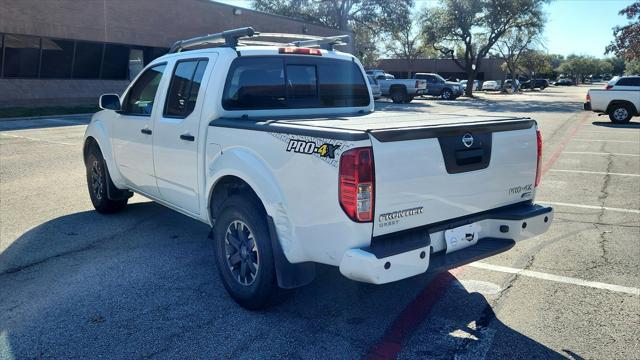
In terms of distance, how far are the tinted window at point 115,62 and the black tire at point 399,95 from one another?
16.6m

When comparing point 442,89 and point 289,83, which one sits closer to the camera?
point 289,83

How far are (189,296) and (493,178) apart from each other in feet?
8.21

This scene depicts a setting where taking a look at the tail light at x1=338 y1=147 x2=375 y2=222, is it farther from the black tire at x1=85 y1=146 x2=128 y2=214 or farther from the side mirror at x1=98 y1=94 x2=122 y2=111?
the black tire at x1=85 y1=146 x2=128 y2=214

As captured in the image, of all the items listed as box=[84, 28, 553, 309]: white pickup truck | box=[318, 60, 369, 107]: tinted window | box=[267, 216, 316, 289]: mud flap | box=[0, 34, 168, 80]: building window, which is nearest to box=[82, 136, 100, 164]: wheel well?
box=[84, 28, 553, 309]: white pickup truck

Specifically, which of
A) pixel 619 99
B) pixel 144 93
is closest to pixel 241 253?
pixel 144 93

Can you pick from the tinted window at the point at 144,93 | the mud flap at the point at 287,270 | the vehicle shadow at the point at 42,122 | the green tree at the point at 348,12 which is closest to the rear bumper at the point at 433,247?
the mud flap at the point at 287,270

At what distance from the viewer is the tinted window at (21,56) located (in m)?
21.8

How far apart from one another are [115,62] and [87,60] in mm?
1635

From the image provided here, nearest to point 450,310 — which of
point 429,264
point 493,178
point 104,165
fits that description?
point 429,264

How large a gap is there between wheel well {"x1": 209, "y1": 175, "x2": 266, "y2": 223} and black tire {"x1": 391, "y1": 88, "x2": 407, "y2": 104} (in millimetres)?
31055

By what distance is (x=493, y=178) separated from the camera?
12.6 feet

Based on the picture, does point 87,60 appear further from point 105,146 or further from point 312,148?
point 312,148

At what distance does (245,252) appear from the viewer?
3943 mm

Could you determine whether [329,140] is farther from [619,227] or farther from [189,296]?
[619,227]
